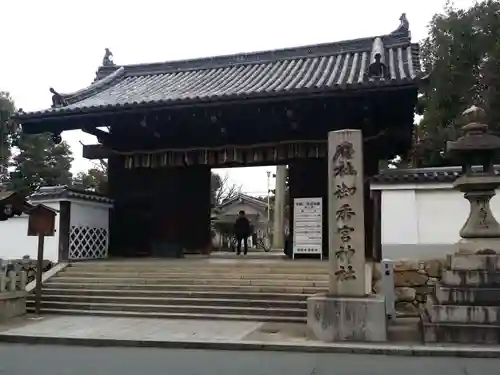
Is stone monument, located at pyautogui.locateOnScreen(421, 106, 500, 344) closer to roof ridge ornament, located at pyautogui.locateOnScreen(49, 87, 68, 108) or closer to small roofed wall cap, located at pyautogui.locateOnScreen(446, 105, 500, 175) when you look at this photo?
small roofed wall cap, located at pyautogui.locateOnScreen(446, 105, 500, 175)

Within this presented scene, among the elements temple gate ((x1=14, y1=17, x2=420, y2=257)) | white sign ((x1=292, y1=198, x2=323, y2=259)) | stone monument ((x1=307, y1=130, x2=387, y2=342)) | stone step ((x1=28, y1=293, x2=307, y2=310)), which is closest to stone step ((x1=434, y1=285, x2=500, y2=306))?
stone monument ((x1=307, y1=130, x2=387, y2=342))

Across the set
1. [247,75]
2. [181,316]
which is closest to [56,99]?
[247,75]

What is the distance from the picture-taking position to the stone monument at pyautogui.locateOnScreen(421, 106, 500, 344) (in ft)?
26.7

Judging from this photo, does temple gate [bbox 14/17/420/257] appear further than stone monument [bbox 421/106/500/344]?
Yes

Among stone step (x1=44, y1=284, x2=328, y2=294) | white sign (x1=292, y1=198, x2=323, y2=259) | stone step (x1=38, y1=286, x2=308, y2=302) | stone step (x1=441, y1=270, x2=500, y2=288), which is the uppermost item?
white sign (x1=292, y1=198, x2=323, y2=259)

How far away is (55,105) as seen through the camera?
15648mm

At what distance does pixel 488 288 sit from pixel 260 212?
127ft

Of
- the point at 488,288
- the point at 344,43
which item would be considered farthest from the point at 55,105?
the point at 488,288

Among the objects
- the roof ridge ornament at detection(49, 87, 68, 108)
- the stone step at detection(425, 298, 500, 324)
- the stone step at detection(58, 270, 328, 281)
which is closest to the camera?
the stone step at detection(425, 298, 500, 324)

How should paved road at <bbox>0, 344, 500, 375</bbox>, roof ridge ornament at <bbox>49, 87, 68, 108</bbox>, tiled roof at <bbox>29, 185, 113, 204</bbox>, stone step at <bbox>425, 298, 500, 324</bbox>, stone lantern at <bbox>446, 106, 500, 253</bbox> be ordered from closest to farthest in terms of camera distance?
paved road at <bbox>0, 344, 500, 375</bbox> → stone step at <bbox>425, 298, 500, 324</bbox> → stone lantern at <bbox>446, 106, 500, 253</bbox> → tiled roof at <bbox>29, 185, 113, 204</bbox> → roof ridge ornament at <bbox>49, 87, 68, 108</bbox>

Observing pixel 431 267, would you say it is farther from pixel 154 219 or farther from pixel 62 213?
pixel 62 213

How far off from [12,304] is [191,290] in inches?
151

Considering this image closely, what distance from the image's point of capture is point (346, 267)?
8750 millimetres

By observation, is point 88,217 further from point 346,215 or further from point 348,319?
point 348,319
